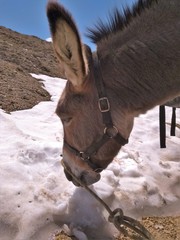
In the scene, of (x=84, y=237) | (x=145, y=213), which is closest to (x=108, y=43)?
(x=84, y=237)

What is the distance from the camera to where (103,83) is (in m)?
3.16

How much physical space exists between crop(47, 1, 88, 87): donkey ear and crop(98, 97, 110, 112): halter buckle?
27 cm

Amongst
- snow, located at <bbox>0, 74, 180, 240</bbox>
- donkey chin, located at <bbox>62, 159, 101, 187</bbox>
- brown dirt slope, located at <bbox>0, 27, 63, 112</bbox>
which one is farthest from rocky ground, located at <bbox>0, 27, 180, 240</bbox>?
donkey chin, located at <bbox>62, 159, 101, 187</bbox>

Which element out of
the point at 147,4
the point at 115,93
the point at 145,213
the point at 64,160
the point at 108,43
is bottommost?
the point at 145,213

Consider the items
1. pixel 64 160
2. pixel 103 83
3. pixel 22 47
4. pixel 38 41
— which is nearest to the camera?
pixel 103 83

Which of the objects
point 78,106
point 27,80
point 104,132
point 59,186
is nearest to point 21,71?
point 27,80

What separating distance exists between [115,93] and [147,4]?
35.2 inches

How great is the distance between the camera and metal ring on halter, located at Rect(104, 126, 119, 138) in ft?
10.7

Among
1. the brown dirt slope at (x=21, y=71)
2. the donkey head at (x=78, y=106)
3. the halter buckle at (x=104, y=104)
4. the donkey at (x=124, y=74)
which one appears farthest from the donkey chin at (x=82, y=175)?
the brown dirt slope at (x=21, y=71)

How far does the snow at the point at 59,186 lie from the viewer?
420 cm

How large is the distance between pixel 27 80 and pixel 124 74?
6.24 metres

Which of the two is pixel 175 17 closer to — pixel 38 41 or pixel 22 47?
pixel 22 47

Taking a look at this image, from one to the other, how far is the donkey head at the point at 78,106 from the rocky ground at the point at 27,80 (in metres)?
0.42

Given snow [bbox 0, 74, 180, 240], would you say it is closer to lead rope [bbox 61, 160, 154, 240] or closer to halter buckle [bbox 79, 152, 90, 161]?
lead rope [bbox 61, 160, 154, 240]
